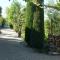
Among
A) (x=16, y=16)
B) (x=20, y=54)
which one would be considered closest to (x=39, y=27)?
(x=20, y=54)

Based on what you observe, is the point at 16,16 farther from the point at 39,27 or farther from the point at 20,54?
the point at 20,54

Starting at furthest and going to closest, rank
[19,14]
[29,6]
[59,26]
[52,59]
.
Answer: [19,14] → [29,6] → [59,26] → [52,59]

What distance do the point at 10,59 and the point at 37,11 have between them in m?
7.18

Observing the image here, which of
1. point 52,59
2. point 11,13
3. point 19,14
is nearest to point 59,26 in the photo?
point 52,59

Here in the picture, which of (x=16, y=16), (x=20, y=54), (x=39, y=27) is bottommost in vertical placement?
(x=20, y=54)

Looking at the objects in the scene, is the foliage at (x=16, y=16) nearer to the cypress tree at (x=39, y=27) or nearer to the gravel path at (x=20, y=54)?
the gravel path at (x=20, y=54)

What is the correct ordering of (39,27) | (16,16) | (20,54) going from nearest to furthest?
(20,54)
(39,27)
(16,16)

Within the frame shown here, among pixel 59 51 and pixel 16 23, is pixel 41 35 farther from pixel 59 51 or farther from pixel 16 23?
pixel 16 23

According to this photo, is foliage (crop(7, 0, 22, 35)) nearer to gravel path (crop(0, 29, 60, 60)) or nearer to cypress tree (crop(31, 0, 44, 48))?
gravel path (crop(0, 29, 60, 60))

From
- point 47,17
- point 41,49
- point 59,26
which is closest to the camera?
point 41,49

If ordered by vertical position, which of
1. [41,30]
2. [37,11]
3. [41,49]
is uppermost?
[37,11]

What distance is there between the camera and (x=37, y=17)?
1822 centimetres

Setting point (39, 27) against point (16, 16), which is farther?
point (16, 16)

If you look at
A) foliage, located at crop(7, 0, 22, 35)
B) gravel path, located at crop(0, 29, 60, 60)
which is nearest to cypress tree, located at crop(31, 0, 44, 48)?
gravel path, located at crop(0, 29, 60, 60)
